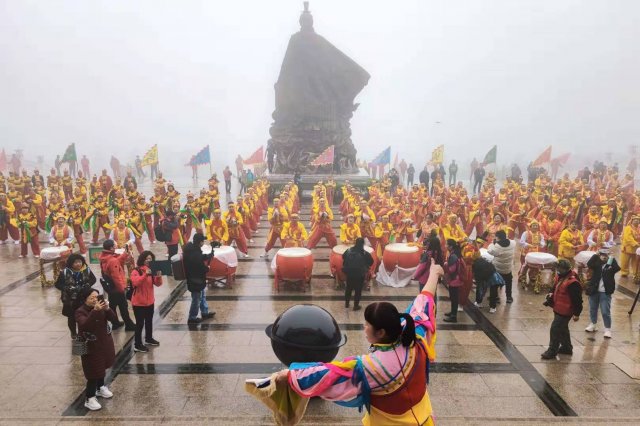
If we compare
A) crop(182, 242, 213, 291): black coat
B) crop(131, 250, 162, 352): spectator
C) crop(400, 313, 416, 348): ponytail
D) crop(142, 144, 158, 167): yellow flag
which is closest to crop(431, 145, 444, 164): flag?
crop(142, 144, 158, 167): yellow flag

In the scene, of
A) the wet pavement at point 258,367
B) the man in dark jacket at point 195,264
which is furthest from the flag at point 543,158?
the man in dark jacket at point 195,264

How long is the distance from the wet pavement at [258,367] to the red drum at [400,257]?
0.85m

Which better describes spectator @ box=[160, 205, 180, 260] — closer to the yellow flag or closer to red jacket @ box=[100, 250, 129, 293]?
red jacket @ box=[100, 250, 129, 293]

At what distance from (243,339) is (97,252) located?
3.04 metres

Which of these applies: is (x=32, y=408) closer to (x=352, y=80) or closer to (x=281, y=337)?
(x=281, y=337)

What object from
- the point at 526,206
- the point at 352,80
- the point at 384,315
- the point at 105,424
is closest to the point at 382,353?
the point at 384,315

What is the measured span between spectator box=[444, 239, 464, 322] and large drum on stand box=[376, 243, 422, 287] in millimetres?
1924

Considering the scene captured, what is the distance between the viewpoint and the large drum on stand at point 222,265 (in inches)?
361

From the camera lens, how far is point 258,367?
606 centimetres

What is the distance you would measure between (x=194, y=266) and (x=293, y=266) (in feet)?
7.86

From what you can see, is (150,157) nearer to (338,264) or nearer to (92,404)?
(338,264)

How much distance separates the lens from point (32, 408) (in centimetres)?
500

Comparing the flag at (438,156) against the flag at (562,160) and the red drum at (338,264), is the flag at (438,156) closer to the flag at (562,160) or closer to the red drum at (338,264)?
the flag at (562,160)

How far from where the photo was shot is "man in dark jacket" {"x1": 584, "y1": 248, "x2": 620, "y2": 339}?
6680mm
